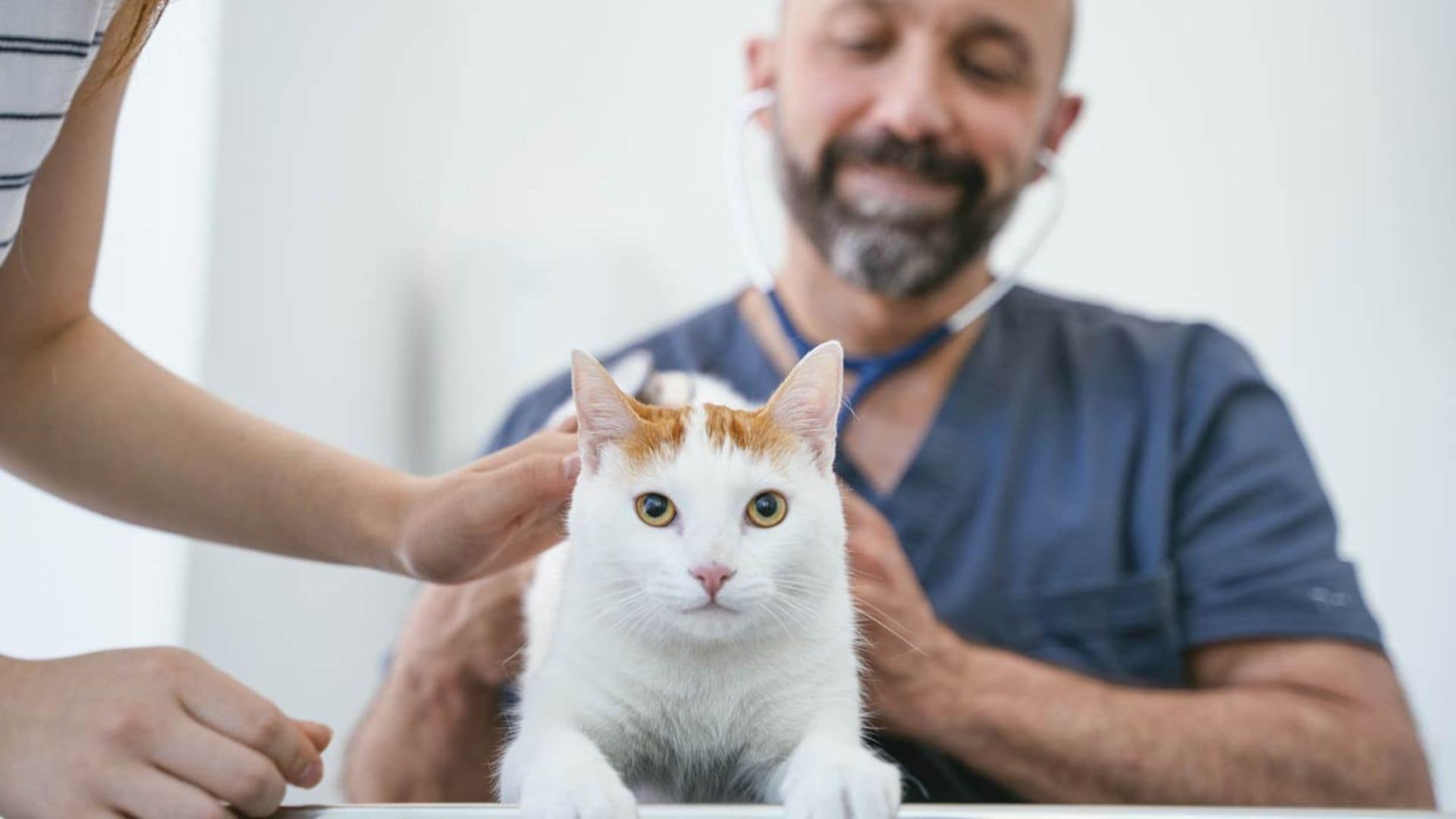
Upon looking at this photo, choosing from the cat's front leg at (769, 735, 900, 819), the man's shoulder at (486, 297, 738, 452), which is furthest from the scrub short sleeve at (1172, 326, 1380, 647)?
the cat's front leg at (769, 735, 900, 819)

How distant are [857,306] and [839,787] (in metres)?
0.84

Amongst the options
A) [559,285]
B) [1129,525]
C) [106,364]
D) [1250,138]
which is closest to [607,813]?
[106,364]

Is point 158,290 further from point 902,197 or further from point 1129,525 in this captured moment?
point 1129,525

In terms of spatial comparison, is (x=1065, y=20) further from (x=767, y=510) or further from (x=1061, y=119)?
(x=767, y=510)

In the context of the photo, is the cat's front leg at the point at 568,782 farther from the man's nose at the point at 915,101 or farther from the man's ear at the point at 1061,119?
the man's ear at the point at 1061,119

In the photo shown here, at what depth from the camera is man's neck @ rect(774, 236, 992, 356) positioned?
1.17 meters

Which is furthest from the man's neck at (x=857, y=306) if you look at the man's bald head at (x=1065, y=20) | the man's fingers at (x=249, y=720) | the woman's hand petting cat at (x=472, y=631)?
the man's fingers at (x=249, y=720)

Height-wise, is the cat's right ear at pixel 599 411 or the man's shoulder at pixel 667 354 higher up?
the man's shoulder at pixel 667 354

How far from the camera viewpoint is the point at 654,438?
1.38 ft

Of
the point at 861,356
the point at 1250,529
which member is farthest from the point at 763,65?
the point at 1250,529

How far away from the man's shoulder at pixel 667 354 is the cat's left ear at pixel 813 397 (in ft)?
2.70

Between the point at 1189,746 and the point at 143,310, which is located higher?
the point at 143,310

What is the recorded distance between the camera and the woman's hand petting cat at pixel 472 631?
25.6 inches

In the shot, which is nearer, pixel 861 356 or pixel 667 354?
pixel 861 356
